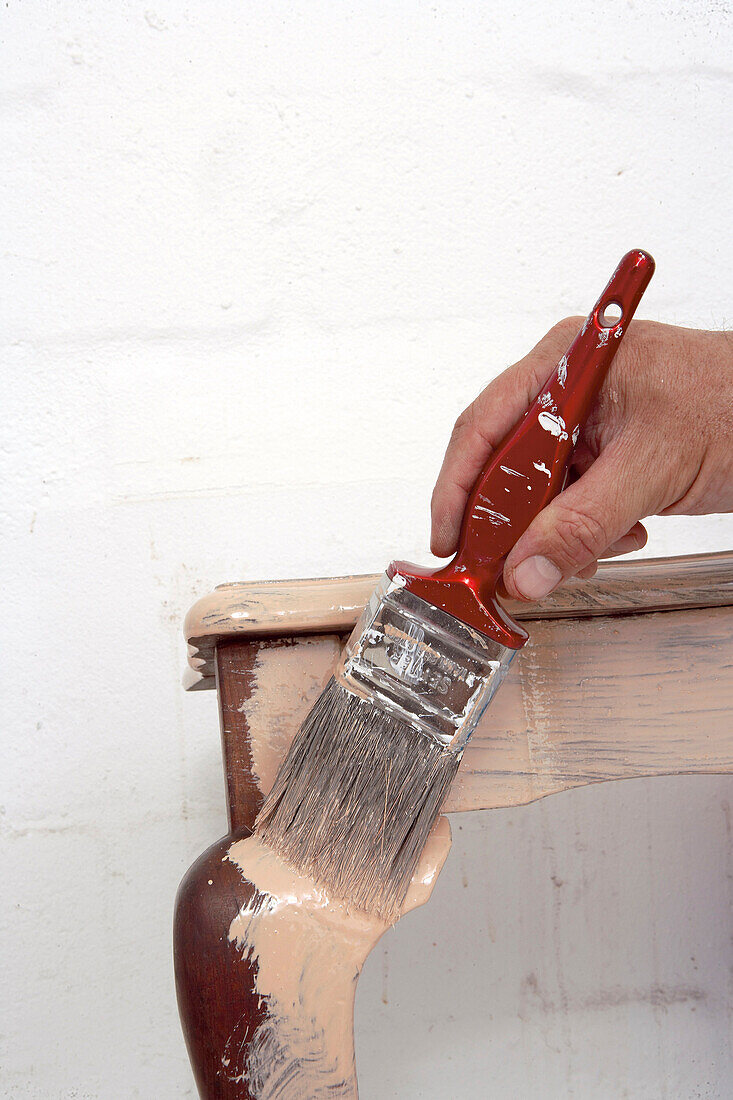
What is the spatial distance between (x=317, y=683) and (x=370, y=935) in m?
0.14

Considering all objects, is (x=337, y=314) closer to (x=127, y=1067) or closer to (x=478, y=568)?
(x=478, y=568)

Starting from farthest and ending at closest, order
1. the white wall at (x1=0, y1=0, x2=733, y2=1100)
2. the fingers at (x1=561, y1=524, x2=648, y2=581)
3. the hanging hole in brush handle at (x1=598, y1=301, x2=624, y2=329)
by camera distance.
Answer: the white wall at (x1=0, y1=0, x2=733, y2=1100), the fingers at (x1=561, y1=524, x2=648, y2=581), the hanging hole in brush handle at (x1=598, y1=301, x2=624, y2=329)

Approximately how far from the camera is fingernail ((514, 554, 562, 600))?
0.43 metres

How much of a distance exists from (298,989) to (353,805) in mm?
100

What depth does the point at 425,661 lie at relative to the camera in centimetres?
42

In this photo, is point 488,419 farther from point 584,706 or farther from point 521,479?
point 584,706

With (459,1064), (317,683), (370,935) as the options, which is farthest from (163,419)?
(459,1064)

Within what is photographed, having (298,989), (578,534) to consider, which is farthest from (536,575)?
(298,989)

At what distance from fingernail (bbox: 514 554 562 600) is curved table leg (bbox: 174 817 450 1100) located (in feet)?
0.67

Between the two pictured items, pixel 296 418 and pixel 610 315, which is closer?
pixel 610 315

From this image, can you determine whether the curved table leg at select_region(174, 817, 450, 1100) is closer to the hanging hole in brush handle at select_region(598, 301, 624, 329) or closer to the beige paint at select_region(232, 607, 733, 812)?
the beige paint at select_region(232, 607, 733, 812)

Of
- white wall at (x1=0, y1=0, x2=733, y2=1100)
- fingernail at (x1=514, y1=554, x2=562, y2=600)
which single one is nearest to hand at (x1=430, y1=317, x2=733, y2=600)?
fingernail at (x1=514, y1=554, x2=562, y2=600)

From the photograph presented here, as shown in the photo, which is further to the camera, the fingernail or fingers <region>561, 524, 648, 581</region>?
fingers <region>561, 524, 648, 581</region>

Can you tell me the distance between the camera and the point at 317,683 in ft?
1.54
